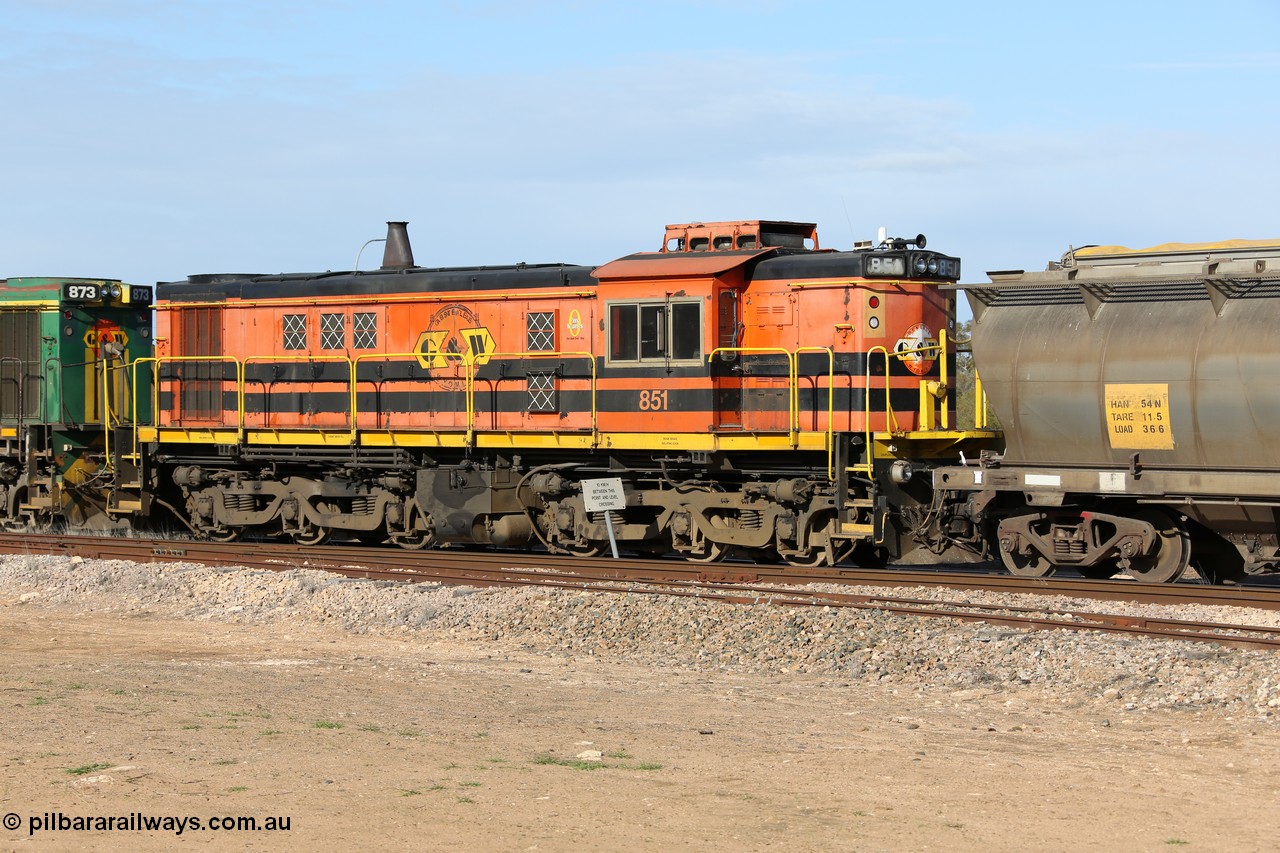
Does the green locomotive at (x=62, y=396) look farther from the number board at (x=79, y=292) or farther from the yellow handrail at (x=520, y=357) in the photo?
the yellow handrail at (x=520, y=357)

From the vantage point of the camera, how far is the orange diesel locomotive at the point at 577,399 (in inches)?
696

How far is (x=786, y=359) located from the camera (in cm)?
1795

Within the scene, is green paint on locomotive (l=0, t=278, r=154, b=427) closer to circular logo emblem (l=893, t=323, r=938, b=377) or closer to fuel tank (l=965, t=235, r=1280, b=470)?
circular logo emblem (l=893, t=323, r=938, b=377)

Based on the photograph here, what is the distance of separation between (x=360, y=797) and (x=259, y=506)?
14.7 metres

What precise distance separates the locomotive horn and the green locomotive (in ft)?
15.8

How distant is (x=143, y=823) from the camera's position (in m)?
7.48

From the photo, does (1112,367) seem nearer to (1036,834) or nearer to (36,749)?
(1036,834)

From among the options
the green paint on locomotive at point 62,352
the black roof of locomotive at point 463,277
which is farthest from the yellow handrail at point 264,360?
the green paint on locomotive at point 62,352

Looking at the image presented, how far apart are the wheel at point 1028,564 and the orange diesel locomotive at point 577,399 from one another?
3.61 feet

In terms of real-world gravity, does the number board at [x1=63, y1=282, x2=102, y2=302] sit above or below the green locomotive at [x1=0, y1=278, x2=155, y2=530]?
above

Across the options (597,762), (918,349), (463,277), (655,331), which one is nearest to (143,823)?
(597,762)

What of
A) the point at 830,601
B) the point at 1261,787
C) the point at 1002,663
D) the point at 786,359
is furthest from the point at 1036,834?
the point at 786,359

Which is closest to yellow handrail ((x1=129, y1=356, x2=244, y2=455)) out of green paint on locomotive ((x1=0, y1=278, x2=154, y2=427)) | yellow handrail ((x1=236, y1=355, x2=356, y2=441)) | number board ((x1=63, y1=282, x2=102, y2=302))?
yellow handrail ((x1=236, y1=355, x2=356, y2=441))

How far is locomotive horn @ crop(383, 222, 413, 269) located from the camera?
21719 mm
